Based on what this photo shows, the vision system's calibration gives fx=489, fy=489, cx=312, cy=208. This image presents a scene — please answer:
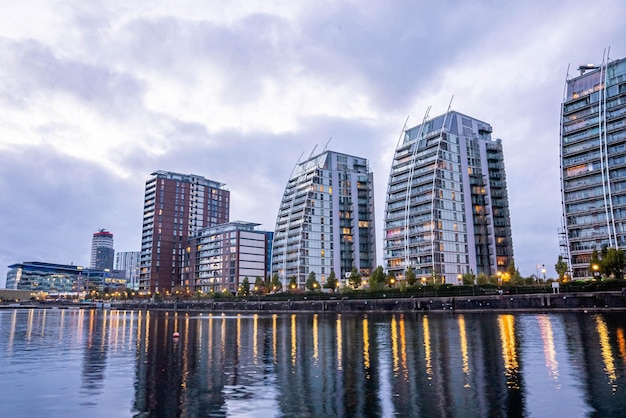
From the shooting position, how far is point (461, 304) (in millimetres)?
107000

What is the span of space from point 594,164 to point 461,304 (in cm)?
7419

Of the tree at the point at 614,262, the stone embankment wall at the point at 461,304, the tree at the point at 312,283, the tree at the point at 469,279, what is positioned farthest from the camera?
the tree at the point at 312,283

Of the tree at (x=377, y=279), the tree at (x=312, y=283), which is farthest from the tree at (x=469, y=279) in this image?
the tree at (x=312, y=283)

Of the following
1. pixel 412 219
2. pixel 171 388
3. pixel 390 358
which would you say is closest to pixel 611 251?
pixel 412 219

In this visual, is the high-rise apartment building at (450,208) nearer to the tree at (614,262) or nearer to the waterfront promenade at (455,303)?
the waterfront promenade at (455,303)

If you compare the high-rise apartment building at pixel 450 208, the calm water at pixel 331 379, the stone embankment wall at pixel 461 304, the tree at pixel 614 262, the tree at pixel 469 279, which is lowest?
the calm water at pixel 331 379

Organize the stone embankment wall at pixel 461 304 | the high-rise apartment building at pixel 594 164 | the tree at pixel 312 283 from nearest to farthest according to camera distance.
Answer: the stone embankment wall at pixel 461 304, the high-rise apartment building at pixel 594 164, the tree at pixel 312 283

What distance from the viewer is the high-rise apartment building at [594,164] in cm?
13988

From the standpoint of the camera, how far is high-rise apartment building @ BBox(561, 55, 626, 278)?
139875mm

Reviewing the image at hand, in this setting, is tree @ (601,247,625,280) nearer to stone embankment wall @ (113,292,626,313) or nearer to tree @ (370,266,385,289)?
stone embankment wall @ (113,292,626,313)

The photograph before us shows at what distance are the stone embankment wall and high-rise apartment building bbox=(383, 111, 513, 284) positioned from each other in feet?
168

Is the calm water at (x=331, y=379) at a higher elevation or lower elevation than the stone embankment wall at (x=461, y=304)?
lower

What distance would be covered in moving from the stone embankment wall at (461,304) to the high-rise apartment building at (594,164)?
192 ft

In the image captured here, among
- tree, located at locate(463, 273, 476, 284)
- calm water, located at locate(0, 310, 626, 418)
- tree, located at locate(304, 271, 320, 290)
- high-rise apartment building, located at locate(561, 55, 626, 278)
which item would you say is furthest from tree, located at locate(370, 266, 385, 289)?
calm water, located at locate(0, 310, 626, 418)
